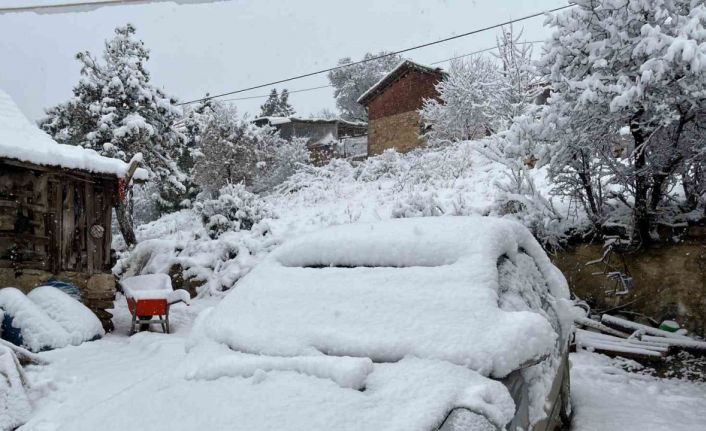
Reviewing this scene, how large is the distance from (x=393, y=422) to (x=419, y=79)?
24.6 m

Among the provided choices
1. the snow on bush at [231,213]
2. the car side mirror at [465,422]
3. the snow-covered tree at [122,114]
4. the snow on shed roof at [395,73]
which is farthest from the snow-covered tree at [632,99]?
the snow on shed roof at [395,73]

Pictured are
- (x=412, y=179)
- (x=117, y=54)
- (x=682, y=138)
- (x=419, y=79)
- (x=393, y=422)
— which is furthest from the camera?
(x=419, y=79)

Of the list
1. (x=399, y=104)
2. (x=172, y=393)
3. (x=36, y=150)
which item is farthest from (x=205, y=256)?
(x=399, y=104)

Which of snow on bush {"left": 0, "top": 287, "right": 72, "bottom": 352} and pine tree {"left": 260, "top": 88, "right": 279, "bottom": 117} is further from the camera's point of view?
pine tree {"left": 260, "top": 88, "right": 279, "bottom": 117}

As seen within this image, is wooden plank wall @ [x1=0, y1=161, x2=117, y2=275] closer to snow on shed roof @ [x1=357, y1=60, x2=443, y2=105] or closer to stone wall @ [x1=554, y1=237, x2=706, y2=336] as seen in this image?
stone wall @ [x1=554, y1=237, x2=706, y2=336]

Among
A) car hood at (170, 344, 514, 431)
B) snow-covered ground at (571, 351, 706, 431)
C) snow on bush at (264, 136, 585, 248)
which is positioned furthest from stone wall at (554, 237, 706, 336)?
car hood at (170, 344, 514, 431)

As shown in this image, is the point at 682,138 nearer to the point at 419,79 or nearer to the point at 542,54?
the point at 542,54

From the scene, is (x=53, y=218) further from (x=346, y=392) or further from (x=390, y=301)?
(x=346, y=392)

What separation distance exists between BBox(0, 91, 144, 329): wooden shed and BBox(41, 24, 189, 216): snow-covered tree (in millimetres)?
6551

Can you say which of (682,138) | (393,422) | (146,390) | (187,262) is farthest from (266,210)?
(393,422)

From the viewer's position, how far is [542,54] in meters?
6.52

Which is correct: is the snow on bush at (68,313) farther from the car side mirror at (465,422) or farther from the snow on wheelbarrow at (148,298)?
the car side mirror at (465,422)

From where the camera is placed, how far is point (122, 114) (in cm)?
1667

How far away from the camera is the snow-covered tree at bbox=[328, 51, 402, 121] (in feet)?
126
